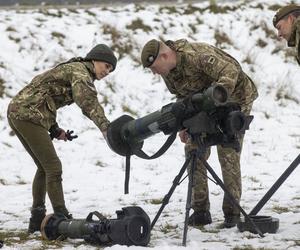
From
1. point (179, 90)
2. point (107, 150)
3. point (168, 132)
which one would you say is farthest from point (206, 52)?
point (107, 150)

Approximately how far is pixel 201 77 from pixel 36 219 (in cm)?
203

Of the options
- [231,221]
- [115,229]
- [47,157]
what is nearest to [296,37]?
[231,221]

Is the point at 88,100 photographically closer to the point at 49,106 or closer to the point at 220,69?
the point at 49,106

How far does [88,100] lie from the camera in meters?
4.74

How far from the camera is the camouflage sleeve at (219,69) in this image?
4.69m

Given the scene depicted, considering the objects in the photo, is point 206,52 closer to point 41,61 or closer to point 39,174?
point 39,174

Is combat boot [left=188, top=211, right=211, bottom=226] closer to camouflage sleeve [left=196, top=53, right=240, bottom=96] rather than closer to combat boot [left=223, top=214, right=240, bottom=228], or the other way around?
combat boot [left=223, top=214, right=240, bottom=228]

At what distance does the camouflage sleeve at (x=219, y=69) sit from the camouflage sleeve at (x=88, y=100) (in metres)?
0.94

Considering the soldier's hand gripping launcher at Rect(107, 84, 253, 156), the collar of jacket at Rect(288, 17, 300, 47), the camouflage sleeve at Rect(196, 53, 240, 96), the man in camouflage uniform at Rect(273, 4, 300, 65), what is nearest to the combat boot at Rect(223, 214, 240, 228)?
the soldier's hand gripping launcher at Rect(107, 84, 253, 156)

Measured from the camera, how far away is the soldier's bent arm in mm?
4691

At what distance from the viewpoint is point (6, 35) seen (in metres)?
12.9

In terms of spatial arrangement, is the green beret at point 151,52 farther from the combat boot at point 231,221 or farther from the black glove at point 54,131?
the combat boot at point 231,221

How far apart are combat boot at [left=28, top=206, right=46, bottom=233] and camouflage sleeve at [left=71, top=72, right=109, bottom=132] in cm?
121

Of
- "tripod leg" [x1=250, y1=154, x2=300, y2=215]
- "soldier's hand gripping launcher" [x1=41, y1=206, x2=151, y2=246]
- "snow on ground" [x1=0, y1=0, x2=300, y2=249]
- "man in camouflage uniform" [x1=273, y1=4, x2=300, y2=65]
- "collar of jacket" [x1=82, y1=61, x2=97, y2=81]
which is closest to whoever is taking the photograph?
"soldier's hand gripping launcher" [x1=41, y1=206, x2=151, y2=246]
